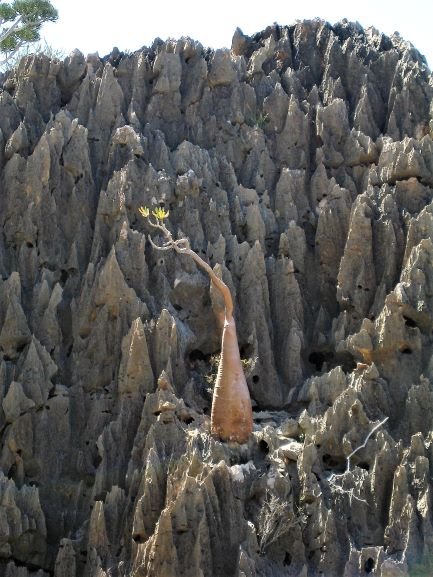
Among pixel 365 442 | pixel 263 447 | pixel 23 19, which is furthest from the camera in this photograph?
pixel 23 19

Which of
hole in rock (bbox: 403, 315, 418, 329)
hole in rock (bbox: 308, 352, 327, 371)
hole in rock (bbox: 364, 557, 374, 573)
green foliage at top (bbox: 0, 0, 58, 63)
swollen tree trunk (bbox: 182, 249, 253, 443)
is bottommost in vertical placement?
hole in rock (bbox: 364, 557, 374, 573)

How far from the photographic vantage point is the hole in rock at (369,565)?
17502mm

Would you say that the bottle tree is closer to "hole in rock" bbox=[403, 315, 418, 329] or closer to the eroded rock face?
the eroded rock face

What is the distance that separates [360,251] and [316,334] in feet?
6.73

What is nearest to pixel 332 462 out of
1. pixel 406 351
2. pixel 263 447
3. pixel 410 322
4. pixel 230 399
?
pixel 263 447

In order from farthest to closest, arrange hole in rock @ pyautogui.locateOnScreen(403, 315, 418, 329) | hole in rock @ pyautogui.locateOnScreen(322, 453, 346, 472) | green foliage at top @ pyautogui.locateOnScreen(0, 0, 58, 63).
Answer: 1. green foliage at top @ pyautogui.locateOnScreen(0, 0, 58, 63)
2. hole in rock @ pyautogui.locateOnScreen(403, 315, 418, 329)
3. hole in rock @ pyautogui.locateOnScreen(322, 453, 346, 472)

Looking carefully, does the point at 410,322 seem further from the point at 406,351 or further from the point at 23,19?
the point at 23,19

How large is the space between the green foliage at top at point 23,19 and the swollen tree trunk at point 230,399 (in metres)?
16.2

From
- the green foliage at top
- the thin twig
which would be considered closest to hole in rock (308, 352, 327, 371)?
the thin twig

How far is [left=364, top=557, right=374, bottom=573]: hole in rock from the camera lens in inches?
689

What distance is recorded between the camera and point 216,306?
22.5 meters

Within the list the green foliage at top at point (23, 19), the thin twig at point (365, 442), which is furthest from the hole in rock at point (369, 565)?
the green foliage at top at point (23, 19)

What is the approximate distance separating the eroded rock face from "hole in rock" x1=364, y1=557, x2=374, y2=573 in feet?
0.09

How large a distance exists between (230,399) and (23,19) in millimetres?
18866
